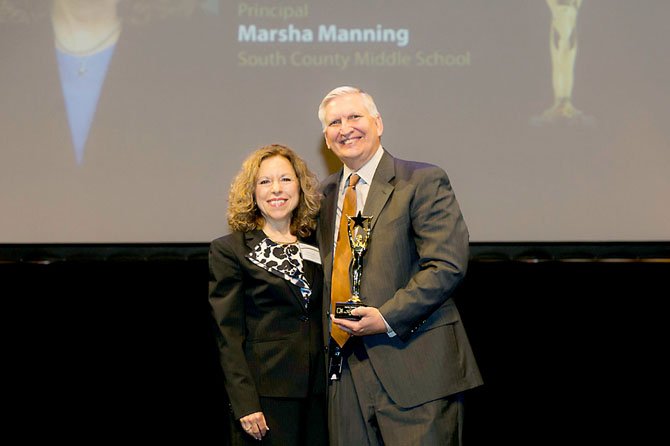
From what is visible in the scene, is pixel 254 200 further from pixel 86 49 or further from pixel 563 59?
pixel 563 59

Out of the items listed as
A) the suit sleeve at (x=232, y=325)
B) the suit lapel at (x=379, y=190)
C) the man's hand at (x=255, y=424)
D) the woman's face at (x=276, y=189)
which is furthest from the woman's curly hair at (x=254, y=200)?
the man's hand at (x=255, y=424)

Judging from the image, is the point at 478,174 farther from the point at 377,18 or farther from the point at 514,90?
the point at 377,18

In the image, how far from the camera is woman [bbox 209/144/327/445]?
2.89m

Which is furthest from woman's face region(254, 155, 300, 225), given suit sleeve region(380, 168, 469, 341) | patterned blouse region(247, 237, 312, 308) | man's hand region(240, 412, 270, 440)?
man's hand region(240, 412, 270, 440)

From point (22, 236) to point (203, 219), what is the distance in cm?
109

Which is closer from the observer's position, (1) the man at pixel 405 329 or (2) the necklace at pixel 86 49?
(1) the man at pixel 405 329

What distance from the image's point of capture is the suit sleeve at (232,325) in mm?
2871

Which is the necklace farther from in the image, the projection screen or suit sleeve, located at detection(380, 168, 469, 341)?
suit sleeve, located at detection(380, 168, 469, 341)

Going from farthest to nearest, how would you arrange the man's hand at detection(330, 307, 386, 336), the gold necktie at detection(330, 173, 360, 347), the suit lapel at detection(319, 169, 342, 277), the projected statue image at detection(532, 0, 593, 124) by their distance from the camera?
the projected statue image at detection(532, 0, 593, 124) → the suit lapel at detection(319, 169, 342, 277) → the gold necktie at detection(330, 173, 360, 347) → the man's hand at detection(330, 307, 386, 336)

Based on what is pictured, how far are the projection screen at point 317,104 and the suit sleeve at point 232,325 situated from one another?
7.36ft

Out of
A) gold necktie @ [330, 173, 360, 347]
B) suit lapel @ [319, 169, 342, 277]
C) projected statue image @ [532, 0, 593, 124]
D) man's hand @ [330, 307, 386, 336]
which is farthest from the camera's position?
projected statue image @ [532, 0, 593, 124]

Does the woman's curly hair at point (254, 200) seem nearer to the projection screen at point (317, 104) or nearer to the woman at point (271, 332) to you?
the woman at point (271, 332)

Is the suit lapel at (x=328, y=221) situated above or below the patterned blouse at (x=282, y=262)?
above

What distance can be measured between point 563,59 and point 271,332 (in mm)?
2969
